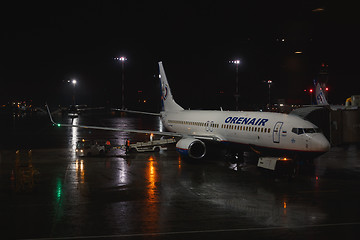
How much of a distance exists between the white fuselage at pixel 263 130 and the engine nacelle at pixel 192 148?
6.29ft

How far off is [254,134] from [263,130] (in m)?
1.00

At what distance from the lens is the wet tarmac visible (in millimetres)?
14375

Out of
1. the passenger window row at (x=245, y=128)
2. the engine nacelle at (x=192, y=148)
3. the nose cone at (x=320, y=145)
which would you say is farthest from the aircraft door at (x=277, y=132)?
the engine nacelle at (x=192, y=148)

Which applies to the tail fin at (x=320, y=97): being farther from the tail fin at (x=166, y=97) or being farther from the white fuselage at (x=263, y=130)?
the white fuselage at (x=263, y=130)

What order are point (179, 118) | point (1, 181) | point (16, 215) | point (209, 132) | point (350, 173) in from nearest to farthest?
point (16, 215) < point (1, 181) < point (350, 173) < point (209, 132) < point (179, 118)

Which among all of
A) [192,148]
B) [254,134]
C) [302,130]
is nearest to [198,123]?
[192,148]

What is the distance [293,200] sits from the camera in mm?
19203

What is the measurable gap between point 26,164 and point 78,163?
4142mm

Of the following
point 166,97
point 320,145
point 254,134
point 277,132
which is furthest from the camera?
point 166,97

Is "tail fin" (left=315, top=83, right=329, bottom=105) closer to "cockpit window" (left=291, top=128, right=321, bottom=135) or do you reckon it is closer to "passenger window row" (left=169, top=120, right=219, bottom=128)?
"passenger window row" (left=169, top=120, right=219, bottom=128)

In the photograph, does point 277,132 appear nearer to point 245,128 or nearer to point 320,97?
point 245,128

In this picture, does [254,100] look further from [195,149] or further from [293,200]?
[293,200]

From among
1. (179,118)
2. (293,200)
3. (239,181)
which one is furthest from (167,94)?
(293,200)

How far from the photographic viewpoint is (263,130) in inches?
1083
